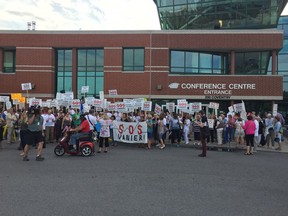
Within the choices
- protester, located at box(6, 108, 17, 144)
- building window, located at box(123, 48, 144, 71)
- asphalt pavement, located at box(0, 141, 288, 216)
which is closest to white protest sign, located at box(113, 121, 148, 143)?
asphalt pavement, located at box(0, 141, 288, 216)

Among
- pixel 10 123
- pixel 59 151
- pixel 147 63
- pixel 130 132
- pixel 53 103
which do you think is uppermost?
pixel 147 63

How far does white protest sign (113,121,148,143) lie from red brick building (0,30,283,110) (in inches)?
632

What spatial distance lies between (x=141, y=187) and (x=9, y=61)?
32.1 m

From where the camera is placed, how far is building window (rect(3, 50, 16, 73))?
35531 mm

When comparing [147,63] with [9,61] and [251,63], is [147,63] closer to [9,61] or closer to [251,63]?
[251,63]

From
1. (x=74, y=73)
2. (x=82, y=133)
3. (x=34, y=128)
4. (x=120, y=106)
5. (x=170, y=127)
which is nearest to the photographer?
(x=34, y=128)

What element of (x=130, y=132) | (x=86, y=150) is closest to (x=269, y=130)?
(x=130, y=132)

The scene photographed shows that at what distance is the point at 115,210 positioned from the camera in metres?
6.00

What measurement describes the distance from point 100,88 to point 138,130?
18845 millimetres

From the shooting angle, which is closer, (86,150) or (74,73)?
(86,150)

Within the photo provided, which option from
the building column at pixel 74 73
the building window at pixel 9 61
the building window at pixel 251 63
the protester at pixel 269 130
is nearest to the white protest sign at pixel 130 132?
the protester at pixel 269 130

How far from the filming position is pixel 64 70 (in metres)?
35.6

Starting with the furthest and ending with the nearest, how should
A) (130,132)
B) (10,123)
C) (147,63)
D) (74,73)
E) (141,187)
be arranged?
1. (74,73)
2. (147,63)
3. (130,132)
4. (10,123)
5. (141,187)

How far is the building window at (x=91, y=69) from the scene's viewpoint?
114ft
